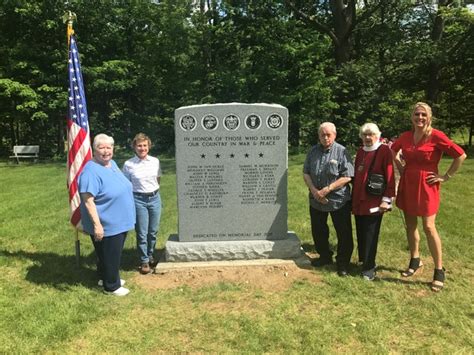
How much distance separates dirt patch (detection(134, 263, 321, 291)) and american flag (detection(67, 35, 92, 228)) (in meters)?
1.21

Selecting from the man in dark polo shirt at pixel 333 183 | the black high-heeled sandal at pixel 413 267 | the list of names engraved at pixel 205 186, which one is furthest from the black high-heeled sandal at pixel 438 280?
the list of names engraved at pixel 205 186

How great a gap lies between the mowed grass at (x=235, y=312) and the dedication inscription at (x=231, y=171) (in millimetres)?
944

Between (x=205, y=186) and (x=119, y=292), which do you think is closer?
(x=119, y=292)

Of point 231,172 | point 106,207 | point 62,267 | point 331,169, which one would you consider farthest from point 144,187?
point 331,169

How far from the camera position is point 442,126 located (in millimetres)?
24062

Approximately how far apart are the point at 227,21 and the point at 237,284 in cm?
1783

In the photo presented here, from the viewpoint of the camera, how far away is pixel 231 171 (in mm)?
5633

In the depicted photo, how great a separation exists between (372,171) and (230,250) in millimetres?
1976

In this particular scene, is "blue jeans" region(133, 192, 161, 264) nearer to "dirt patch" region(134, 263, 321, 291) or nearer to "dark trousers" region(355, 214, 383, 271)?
"dirt patch" region(134, 263, 321, 291)

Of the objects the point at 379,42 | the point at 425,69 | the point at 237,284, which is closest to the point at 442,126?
the point at 425,69

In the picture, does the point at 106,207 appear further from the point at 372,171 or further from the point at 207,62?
the point at 207,62

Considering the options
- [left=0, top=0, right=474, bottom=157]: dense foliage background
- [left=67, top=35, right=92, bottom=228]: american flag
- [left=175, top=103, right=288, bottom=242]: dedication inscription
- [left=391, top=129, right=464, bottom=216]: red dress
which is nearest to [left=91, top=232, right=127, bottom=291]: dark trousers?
[left=67, top=35, right=92, bottom=228]: american flag

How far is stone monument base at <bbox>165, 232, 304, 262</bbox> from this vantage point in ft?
18.3

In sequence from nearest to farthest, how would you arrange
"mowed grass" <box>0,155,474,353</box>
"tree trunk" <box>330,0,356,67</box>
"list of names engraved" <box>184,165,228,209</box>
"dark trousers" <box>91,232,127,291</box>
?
"mowed grass" <box>0,155,474,353</box> → "dark trousers" <box>91,232,127,291</box> → "list of names engraved" <box>184,165,228,209</box> → "tree trunk" <box>330,0,356,67</box>
